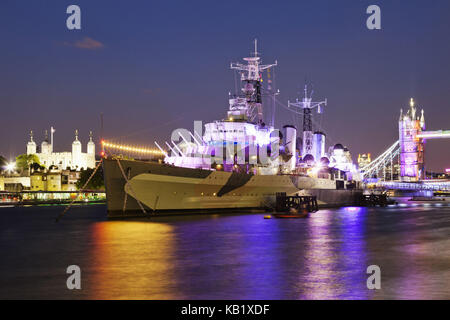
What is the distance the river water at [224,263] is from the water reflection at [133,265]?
0.03 metres

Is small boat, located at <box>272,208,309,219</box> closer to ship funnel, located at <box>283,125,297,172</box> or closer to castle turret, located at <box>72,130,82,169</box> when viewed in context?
ship funnel, located at <box>283,125,297,172</box>

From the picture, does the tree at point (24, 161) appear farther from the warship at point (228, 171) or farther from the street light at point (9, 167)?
the warship at point (228, 171)

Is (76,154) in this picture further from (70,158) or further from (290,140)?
(290,140)

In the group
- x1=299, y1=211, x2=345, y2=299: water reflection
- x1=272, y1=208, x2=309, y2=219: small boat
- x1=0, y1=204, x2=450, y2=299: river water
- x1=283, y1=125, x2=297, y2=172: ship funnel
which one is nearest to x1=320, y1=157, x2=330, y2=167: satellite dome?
x1=283, y1=125, x2=297, y2=172: ship funnel

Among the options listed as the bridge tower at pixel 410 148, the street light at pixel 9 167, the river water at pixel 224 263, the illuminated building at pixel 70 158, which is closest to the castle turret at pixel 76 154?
the illuminated building at pixel 70 158

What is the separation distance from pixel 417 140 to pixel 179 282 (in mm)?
161729

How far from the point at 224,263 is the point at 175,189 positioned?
1979cm

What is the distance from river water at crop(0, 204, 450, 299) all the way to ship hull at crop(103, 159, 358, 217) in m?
4.15

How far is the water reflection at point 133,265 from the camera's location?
568 inches

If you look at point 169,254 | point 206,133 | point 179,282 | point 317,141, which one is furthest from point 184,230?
point 317,141

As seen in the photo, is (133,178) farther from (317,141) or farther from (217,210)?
(317,141)

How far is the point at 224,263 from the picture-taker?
19828 millimetres

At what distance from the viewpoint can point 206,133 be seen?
5034 cm

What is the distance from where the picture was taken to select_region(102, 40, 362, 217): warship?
37281 mm
